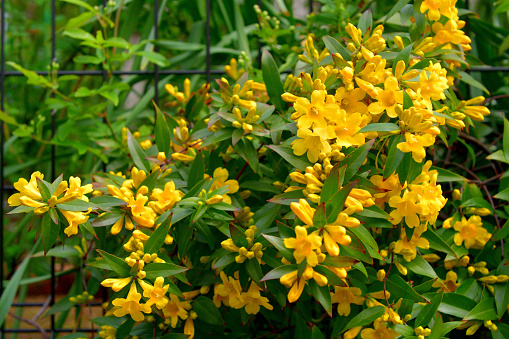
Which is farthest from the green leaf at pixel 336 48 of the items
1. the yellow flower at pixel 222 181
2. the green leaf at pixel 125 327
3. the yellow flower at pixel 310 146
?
the green leaf at pixel 125 327

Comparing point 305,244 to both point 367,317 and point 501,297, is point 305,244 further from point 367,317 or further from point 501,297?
point 501,297

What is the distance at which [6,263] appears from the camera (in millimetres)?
2145

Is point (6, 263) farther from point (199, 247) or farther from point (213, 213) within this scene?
point (213, 213)

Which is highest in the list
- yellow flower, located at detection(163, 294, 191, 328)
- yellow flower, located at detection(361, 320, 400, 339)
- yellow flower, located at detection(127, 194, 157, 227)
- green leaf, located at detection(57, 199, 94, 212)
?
green leaf, located at detection(57, 199, 94, 212)

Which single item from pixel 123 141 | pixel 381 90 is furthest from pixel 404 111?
pixel 123 141

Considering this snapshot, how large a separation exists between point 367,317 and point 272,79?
542 mm

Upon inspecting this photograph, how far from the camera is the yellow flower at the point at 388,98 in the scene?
0.79 meters

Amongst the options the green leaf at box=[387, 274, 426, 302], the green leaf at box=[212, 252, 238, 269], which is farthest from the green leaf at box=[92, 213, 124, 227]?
the green leaf at box=[387, 274, 426, 302]

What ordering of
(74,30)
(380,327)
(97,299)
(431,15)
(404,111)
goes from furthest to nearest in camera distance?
1. (97,299)
2. (74,30)
3. (431,15)
4. (380,327)
5. (404,111)

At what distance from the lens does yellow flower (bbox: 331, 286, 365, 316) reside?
0.89 metres

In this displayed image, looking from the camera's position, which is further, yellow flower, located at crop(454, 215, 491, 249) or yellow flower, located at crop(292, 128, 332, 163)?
yellow flower, located at crop(454, 215, 491, 249)

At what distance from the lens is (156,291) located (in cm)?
78

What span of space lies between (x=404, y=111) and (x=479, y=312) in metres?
0.49

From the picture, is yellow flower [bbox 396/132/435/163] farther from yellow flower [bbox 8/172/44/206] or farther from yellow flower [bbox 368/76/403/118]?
yellow flower [bbox 8/172/44/206]
